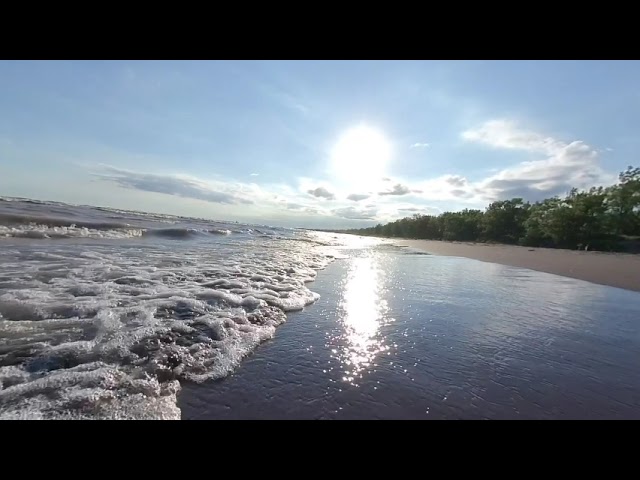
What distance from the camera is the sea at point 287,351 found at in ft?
7.45

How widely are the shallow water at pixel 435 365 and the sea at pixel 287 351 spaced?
0.06 ft

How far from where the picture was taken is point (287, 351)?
3.31m

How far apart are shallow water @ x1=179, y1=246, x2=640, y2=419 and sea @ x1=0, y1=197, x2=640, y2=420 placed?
0.7 inches

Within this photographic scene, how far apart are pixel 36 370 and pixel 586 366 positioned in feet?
17.0

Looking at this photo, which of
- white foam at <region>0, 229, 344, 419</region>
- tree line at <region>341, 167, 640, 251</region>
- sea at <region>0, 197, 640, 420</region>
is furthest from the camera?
tree line at <region>341, 167, 640, 251</region>

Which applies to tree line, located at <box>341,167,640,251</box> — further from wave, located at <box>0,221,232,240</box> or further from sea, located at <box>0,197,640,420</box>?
wave, located at <box>0,221,232,240</box>

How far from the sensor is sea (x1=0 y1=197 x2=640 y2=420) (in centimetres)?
227

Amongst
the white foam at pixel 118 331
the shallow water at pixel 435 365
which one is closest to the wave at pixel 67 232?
the white foam at pixel 118 331

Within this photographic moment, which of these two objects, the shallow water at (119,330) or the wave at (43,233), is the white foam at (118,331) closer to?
the shallow water at (119,330)

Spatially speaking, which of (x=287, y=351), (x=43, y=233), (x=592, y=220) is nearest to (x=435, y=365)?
(x=287, y=351)

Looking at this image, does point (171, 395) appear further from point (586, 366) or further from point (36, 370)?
point (586, 366)

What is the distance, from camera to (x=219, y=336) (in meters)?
3.46

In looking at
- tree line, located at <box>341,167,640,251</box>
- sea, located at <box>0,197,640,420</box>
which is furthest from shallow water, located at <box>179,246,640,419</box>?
tree line, located at <box>341,167,640,251</box>
